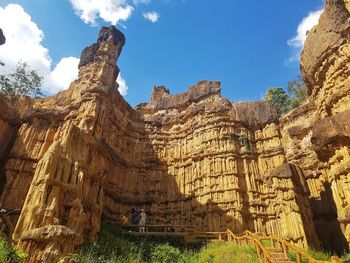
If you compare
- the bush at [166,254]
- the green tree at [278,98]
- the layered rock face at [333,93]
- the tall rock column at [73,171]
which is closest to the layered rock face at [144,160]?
the tall rock column at [73,171]

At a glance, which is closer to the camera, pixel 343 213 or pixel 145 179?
pixel 343 213

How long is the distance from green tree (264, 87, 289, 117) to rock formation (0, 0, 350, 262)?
1133 cm

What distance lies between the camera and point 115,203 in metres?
26.1

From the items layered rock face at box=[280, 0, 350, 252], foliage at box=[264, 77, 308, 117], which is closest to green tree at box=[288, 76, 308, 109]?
foliage at box=[264, 77, 308, 117]

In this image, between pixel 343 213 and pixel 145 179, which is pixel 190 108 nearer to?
pixel 145 179

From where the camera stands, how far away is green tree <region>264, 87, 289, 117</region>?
4175 centimetres

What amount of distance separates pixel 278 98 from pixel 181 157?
2028 cm

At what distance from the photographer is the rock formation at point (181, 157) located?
14484 millimetres

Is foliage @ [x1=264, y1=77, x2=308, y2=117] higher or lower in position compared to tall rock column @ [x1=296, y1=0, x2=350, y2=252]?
higher

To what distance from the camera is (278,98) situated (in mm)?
42938

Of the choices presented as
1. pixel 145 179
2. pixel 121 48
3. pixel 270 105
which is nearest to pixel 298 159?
pixel 270 105

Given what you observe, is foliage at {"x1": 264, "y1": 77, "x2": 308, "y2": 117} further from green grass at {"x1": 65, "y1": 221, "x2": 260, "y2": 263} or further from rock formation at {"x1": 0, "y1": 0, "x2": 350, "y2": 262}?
green grass at {"x1": 65, "y1": 221, "x2": 260, "y2": 263}

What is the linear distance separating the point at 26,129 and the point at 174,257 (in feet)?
50.4

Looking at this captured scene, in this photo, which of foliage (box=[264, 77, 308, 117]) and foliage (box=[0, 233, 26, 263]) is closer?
foliage (box=[0, 233, 26, 263])
